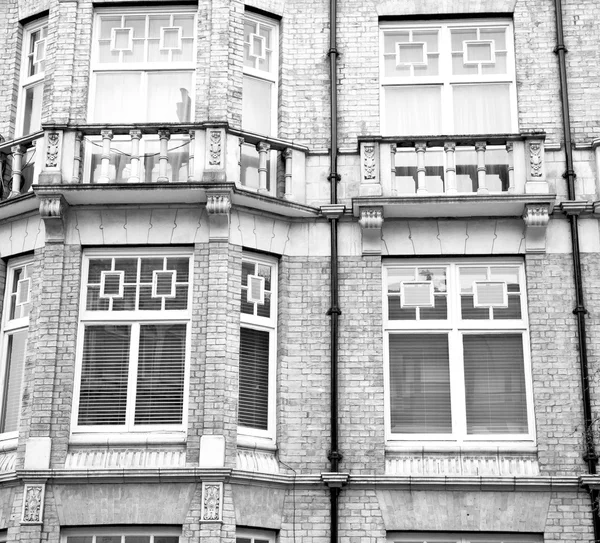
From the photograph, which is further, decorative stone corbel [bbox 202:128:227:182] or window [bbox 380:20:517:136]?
window [bbox 380:20:517:136]

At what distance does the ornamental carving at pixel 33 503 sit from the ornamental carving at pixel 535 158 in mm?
8017

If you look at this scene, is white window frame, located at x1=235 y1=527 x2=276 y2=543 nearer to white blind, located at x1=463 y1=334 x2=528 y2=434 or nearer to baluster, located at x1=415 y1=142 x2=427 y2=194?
white blind, located at x1=463 y1=334 x2=528 y2=434

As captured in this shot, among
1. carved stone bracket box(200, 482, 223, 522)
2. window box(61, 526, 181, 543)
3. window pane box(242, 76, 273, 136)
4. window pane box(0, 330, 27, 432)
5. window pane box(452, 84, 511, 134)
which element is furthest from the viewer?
window pane box(452, 84, 511, 134)

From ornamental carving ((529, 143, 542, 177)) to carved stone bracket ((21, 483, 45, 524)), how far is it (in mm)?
8006

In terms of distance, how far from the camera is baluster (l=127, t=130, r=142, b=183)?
1571 cm

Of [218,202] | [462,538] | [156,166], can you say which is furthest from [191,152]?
[462,538]

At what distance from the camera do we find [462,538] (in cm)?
1464

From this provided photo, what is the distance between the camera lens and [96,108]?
16.8 metres

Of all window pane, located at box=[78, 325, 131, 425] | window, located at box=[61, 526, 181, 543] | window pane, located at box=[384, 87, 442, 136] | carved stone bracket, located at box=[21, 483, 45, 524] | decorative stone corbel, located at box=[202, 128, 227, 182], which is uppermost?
window pane, located at box=[384, 87, 442, 136]

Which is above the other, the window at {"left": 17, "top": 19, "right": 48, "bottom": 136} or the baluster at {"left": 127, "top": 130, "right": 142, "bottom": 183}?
the window at {"left": 17, "top": 19, "right": 48, "bottom": 136}

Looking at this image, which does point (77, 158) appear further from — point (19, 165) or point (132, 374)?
point (132, 374)

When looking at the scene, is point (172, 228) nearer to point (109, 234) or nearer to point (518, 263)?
point (109, 234)

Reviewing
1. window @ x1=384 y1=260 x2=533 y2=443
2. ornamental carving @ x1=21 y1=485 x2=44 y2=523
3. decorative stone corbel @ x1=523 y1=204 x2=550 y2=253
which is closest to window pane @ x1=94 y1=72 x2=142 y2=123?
window @ x1=384 y1=260 x2=533 y2=443

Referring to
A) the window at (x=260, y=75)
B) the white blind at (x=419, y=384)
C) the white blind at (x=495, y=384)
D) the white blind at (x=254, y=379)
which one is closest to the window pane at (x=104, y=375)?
the white blind at (x=254, y=379)
